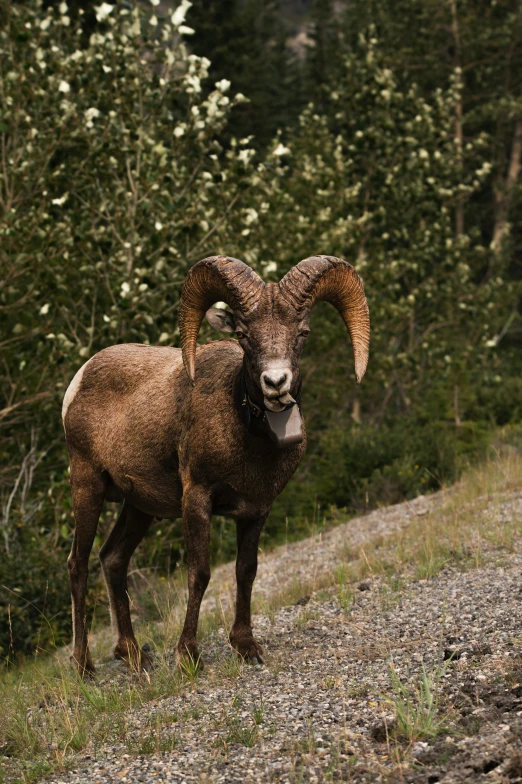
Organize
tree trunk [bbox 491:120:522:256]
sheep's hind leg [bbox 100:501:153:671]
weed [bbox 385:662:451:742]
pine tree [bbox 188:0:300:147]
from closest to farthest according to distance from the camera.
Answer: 1. weed [bbox 385:662:451:742]
2. sheep's hind leg [bbox 100:501:153:671]
3. tree trunk [bbox 491:120:522:256]
4. pine tree [bbox 188:0:300:147]

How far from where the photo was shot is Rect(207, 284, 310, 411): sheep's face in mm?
5438

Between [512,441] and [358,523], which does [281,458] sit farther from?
[512,441]

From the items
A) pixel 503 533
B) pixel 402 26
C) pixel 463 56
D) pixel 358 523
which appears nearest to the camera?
pixel 503 533

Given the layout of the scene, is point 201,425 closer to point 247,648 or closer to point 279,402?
point 279,402

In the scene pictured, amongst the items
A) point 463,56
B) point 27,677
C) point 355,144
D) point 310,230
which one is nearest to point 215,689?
point 27,677

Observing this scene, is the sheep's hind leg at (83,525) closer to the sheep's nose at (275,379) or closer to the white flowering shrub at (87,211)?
the sheep's nose at (275,379)

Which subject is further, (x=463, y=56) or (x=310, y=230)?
(x=463, y=56)

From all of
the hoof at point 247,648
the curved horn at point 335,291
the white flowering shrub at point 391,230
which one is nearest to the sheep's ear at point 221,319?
the curved horn at point 335,291

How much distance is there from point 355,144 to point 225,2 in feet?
83.0

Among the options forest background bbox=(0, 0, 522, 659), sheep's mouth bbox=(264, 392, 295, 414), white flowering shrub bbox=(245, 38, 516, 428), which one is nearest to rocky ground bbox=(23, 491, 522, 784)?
sheep's mouth bbox=(264, 392, 295, 414)

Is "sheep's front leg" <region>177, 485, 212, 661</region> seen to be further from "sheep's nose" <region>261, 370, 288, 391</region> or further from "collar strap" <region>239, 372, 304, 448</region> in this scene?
"sheep's nose" <region>261, 370, 288, 391</region>

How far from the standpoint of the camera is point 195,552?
6.32m

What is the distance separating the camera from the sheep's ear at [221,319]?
241 inches

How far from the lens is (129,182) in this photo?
11.6 metres
